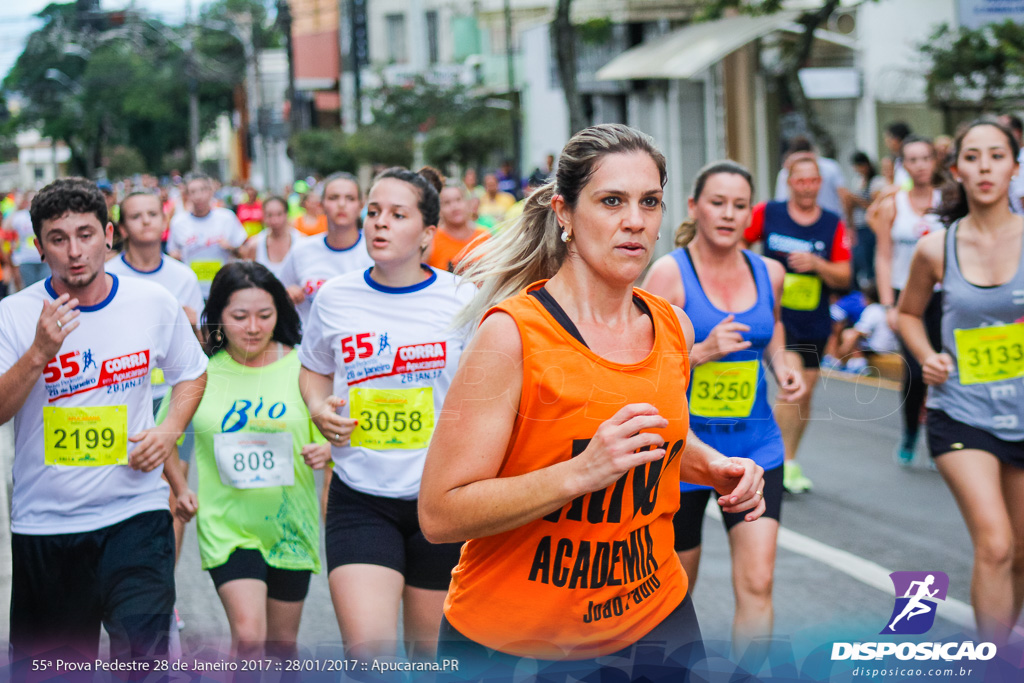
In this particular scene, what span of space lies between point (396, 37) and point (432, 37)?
3582 mm

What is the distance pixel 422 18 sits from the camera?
46344mm

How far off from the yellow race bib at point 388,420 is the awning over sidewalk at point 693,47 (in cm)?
1761

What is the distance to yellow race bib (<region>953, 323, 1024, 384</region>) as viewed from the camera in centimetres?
432

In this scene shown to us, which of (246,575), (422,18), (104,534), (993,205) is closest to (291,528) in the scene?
(246,575)

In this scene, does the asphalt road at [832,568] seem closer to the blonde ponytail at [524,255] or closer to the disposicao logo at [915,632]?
the disposicao logo at [915,632]

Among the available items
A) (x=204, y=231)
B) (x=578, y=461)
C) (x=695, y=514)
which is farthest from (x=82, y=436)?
(x=204, y=231)

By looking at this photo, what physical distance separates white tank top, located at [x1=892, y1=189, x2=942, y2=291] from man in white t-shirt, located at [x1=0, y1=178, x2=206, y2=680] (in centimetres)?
598

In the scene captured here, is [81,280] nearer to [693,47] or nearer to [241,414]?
[241,414]

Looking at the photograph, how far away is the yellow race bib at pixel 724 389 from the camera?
4176 mm

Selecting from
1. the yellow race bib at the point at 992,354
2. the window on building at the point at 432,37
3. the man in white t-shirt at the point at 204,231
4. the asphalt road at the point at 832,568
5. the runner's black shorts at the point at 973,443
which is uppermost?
the window on building at the point at 432,37

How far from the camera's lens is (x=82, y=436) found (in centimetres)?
361

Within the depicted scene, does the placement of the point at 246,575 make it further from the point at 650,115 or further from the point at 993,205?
the point at 650,115

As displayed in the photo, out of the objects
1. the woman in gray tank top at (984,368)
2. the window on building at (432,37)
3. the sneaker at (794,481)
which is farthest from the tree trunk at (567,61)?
the window on building at (432,37)

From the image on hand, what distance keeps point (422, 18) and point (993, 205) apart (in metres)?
43.9
